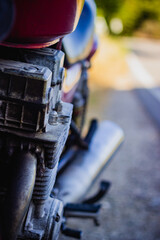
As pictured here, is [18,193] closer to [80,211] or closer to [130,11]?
[80,211]

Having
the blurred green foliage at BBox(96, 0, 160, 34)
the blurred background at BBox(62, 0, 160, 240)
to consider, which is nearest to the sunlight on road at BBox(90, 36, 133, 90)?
the blurred background at BBox(62, 0, 160, 240)

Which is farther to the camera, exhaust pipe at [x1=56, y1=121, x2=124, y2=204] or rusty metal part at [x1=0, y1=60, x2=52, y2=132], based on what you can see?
exhaust pipe at [x1=56, y1=121, x2=124, y2=204]

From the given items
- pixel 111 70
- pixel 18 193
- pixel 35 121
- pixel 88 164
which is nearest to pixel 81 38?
pixel 88 164

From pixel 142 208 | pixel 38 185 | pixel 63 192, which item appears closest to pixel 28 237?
pixel 38 185

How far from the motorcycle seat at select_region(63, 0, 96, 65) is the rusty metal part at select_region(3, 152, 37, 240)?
730 mm

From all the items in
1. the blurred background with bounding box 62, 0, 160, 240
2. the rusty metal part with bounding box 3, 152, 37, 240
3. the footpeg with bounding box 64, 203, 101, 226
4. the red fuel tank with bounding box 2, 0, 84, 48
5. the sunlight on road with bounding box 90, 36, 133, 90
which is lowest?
the sunlight on road with bounding box 90, 36, 133, 90

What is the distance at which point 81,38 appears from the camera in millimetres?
2090

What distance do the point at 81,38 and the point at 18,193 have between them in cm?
117

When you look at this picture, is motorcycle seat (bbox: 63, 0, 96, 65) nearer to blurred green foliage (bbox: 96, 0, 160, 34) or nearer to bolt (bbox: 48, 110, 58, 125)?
bolt (bbox: 48, 110, 58, 125)

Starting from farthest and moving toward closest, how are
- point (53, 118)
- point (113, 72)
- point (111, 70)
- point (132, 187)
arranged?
point (111, 70), point (113, 72), point (132, 187), point (53, 118)

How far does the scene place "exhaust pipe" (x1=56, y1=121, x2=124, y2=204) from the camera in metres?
1.89

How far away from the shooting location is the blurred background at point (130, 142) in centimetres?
230

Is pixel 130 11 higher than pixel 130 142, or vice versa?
pixel 130 11

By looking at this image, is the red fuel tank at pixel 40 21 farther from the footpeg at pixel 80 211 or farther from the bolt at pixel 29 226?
the footpeg at pixel 80 211
